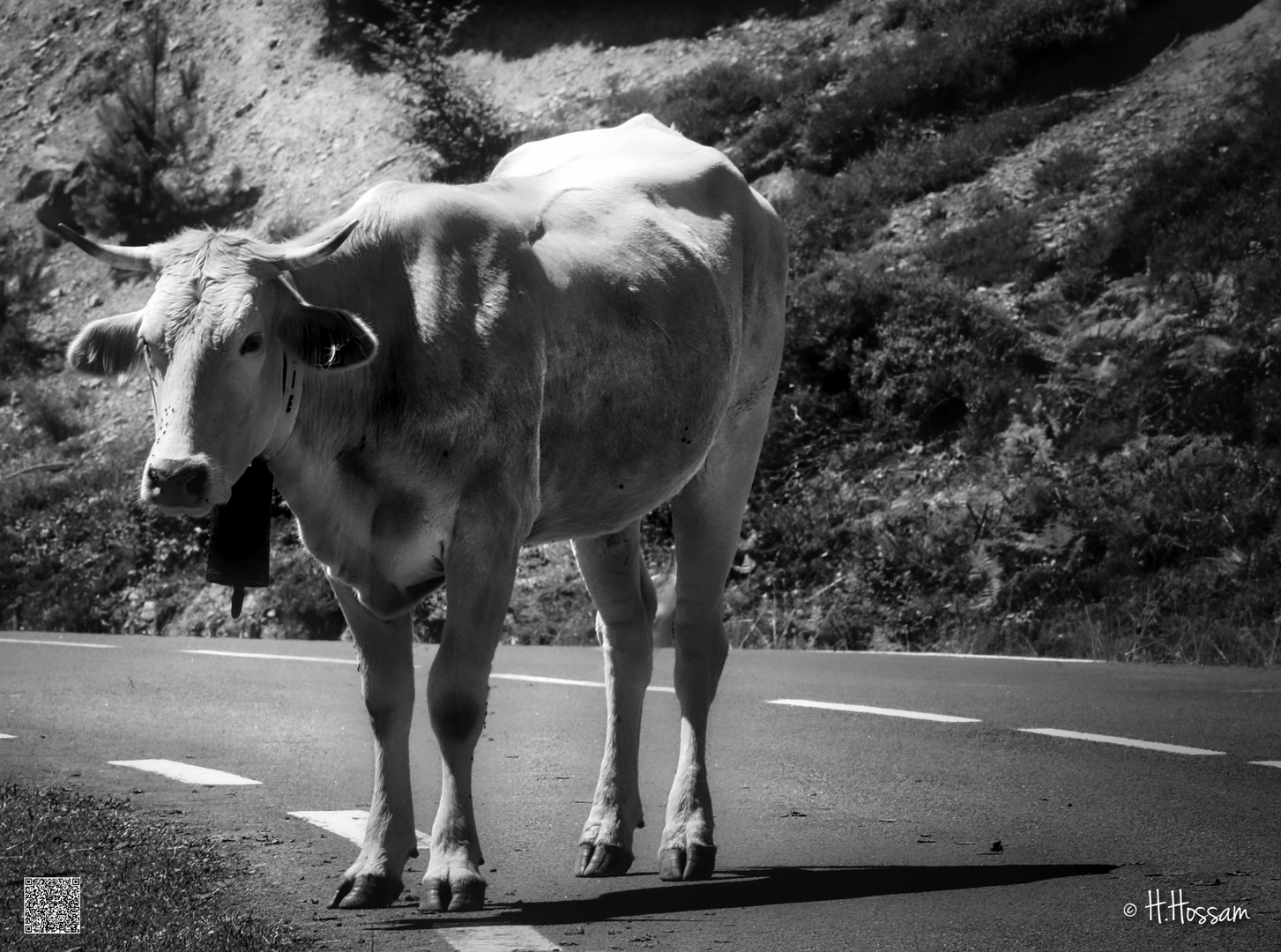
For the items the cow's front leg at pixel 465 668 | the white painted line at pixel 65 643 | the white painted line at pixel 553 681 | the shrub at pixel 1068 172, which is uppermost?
the shrub at pixel 1068 172

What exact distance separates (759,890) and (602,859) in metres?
0.64

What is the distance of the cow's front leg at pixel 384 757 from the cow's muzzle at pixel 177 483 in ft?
2.82

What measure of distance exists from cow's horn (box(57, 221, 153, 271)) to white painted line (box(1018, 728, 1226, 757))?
5.19 m

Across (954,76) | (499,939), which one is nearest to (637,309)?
(499,939)

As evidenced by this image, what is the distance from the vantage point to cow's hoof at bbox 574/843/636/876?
639cm

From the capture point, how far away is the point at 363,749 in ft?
30.5

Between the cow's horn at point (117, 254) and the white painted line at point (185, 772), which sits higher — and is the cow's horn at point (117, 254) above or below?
above

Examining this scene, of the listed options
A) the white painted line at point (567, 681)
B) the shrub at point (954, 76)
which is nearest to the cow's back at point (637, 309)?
the white painted line at point (567, 681)

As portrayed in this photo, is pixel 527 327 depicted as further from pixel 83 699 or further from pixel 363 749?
pixel 83 699

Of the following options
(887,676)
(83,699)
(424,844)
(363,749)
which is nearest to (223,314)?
(424,844)

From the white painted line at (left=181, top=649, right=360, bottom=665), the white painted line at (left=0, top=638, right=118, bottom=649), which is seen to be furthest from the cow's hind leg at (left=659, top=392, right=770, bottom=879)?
the white painted line at (left=0, top=638, right=118, bottom=649)

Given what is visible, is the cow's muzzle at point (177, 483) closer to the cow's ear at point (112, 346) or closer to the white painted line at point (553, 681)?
the cow's ear at point (112, 346)

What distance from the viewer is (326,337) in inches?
224

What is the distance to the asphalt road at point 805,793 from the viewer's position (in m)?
5.42
